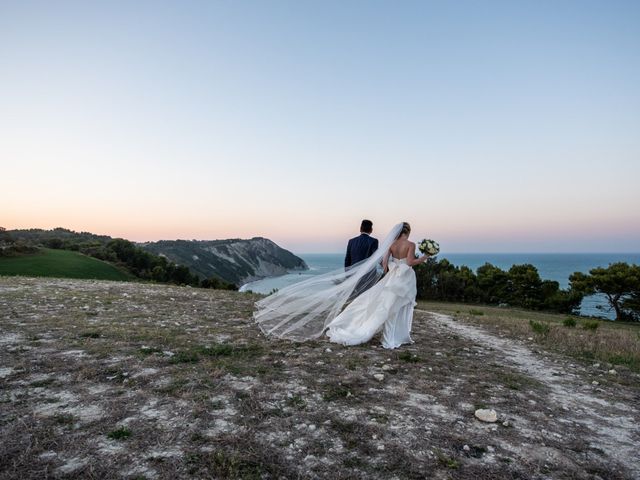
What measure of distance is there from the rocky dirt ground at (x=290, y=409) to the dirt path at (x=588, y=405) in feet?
0.11

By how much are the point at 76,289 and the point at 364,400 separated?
53.3 ft

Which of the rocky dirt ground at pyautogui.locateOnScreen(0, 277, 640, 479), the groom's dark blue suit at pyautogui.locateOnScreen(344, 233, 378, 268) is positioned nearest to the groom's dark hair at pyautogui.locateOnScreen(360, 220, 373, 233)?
the groom's dark blue suit at pyautogui.locateOnScreen(344, 233, 378, 268)

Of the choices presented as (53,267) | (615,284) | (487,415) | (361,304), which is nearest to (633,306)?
(615,284)

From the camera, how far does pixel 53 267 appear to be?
3080cm

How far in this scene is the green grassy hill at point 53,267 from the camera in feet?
95.8

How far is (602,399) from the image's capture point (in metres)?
6.40

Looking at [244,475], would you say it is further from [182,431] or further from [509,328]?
[509,328]

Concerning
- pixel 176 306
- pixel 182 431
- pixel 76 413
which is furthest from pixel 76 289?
pixel 182 431

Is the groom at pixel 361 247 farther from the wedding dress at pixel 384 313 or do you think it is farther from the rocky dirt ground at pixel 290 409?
the rocky dirt ground at pixel 290 409

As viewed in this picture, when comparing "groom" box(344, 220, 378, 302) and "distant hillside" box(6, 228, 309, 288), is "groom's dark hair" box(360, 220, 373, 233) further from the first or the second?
"distant hillside" box(6, 228, 309, 288)

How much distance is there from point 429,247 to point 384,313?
2.25 meters

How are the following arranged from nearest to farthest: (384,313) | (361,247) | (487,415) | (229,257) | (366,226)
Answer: (487,415) → (384,313) → (366,226) → (361,247) → (229,257)

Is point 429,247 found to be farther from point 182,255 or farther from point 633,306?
point 182,255

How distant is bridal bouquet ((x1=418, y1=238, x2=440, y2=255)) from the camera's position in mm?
10141
